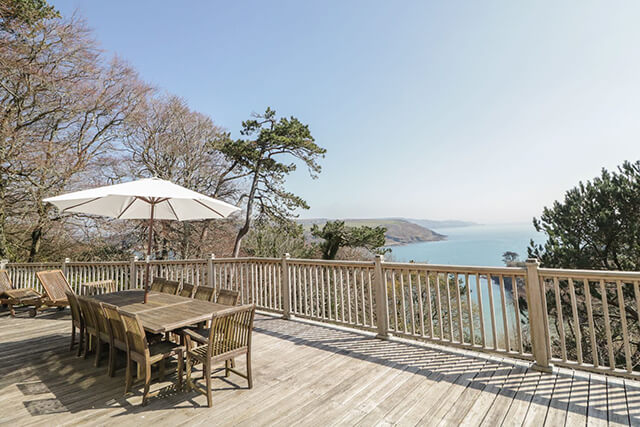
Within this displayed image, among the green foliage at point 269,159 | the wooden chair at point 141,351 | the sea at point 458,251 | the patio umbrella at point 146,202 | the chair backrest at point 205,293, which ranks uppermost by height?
the green foliage at point 269,159

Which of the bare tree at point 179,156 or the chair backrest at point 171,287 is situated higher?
the bare tree at point 179,156

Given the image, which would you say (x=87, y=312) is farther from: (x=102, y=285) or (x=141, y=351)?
(x=102, y=285)

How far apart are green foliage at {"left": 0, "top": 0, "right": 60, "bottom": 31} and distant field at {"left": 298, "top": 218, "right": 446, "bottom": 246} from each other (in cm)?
1054

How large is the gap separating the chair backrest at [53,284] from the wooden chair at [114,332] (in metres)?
3.26

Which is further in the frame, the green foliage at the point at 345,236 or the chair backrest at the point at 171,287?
the green foliage at the point at 345,236

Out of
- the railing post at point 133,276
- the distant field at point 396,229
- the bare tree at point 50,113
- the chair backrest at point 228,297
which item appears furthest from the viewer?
the distant field at point 396,229

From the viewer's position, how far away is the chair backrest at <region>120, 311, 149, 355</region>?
2.45 metres

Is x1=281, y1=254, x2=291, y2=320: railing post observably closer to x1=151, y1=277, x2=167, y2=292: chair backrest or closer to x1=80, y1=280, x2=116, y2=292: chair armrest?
x1=151, y1=277, x2=167, y2=292: chair backrest

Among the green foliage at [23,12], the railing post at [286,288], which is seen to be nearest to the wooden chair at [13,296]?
the railing post at [286,288]

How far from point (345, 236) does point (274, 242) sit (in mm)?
4401

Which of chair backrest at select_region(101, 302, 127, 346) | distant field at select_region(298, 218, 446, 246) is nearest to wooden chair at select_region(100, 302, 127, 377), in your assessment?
chair backrest at select_region(101, 302, 127, 346)

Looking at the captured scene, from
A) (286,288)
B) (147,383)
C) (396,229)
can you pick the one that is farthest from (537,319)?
(396,229)

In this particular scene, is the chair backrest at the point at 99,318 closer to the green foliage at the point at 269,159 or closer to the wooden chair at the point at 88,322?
the wooden chair at the point at 88,322

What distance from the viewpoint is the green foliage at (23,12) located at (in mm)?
7000
